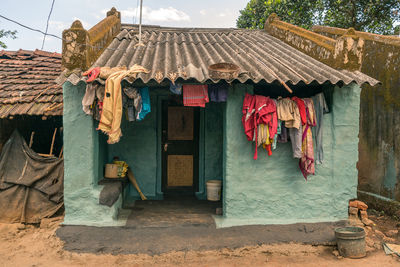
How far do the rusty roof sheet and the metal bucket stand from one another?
218 inches

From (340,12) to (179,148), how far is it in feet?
30.6

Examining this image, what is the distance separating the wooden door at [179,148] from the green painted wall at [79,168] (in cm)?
234

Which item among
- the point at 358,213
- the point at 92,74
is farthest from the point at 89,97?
the point at 358,213

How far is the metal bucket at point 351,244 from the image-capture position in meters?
5.07

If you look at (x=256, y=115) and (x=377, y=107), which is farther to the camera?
(x=377, y=107)

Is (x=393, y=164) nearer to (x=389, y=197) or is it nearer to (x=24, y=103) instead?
(x=389, y=197)

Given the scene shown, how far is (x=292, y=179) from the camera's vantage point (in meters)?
5.72

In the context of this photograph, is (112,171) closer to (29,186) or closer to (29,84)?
(29,186)

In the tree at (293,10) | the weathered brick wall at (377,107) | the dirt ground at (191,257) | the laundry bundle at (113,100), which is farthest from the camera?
the tree at (293,10)

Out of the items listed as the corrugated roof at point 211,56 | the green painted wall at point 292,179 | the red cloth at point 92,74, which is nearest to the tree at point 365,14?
the corrugated roof at point 211,56

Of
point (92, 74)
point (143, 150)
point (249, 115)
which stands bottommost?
point (143, 150)

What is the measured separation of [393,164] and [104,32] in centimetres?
710

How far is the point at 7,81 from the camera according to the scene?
24.1 feet

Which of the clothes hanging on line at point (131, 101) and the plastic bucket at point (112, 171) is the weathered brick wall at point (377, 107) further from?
the plastic bucket at point (112, 171)
